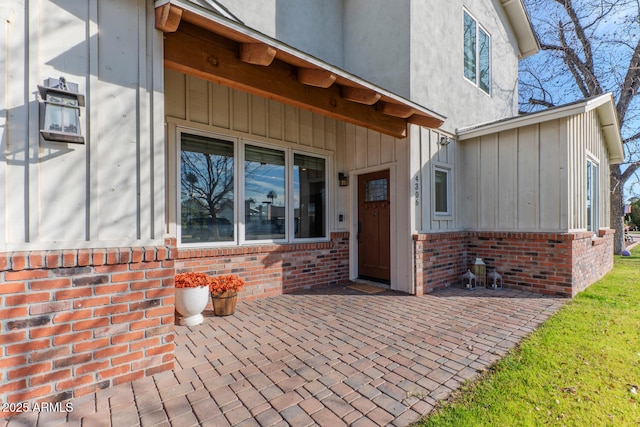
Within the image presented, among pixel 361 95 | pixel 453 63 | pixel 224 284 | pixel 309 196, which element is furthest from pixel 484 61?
pixel 224 284

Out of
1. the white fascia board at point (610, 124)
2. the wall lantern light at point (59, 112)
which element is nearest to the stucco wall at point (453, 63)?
the white fascia board at point (610, 124)

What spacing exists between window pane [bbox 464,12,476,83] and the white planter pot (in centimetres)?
733

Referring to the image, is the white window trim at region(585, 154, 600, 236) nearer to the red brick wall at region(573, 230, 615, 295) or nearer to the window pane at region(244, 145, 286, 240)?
the red brick wall at region(573, 230, 615, 295)

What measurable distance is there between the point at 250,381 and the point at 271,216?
3.18 metres

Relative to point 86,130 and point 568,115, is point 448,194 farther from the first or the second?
point 86,130

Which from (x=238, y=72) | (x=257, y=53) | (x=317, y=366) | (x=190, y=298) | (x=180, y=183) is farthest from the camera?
(x=180, y=183)

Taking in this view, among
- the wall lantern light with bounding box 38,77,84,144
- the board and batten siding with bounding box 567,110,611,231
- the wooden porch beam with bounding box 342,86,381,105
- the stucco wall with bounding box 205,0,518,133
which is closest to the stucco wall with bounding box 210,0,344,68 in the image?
the stucco wall with bounding box 205,0,518,133

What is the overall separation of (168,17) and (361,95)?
2.39 m

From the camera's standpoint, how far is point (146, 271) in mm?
2576

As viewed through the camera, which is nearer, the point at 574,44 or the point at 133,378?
the point at 133,378

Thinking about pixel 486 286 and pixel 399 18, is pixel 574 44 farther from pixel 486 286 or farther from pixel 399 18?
pixel 486 286

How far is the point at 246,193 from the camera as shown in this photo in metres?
5.10

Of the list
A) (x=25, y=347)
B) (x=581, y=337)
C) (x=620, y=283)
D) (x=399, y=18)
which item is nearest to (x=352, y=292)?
(x=581, y=337)

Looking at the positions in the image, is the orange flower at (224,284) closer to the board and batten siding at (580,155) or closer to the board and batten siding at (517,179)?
the board and batten siding at (517,179)
